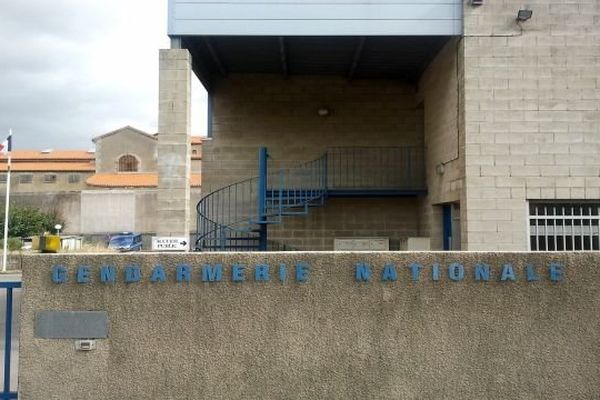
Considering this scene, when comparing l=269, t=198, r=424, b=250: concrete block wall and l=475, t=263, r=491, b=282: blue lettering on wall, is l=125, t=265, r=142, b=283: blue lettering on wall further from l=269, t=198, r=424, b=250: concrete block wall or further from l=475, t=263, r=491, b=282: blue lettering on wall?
l=269, t=198, r=424, b=250: concrete block wall

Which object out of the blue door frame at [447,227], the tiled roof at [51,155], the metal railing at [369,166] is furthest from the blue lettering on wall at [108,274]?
the tiled roof at [51,155]

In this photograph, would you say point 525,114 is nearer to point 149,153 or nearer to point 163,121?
point 163,121

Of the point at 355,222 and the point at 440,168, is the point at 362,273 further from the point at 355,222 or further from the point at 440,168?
the point at 355,222

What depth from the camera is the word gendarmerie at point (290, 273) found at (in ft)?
16.4

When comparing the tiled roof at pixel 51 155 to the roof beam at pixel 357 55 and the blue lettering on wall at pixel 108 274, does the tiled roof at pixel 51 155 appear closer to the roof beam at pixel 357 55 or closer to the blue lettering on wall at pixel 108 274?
the roof beam at pixel 357 55

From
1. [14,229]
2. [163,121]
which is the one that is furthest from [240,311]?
[14,229]

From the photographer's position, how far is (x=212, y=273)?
5027 mm

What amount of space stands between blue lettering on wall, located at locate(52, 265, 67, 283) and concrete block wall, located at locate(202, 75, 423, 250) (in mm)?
9253

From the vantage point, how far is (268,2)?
10.7m

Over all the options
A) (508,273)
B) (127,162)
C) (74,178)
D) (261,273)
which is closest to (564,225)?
(508,273)

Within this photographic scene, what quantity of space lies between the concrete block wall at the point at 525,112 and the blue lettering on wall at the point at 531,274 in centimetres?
533

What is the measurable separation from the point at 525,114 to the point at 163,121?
702cm

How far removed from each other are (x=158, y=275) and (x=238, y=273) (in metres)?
0.73

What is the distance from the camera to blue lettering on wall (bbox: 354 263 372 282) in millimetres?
5012
